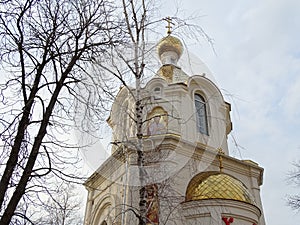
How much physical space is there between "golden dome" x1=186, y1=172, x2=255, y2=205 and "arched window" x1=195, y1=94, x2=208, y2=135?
2700 millimetres

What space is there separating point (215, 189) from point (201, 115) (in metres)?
4.14

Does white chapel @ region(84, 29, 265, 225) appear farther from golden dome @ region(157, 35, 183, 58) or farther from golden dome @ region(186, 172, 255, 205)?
golden dome @ region(157, 35, 183, 58)

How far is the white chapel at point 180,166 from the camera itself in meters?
8.12

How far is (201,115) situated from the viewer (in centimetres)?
1416

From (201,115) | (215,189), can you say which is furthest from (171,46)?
(215,189)

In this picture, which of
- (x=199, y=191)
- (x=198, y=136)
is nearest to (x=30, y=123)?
(x=199, y=191)

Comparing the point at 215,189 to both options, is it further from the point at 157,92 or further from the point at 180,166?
the point at 157,92

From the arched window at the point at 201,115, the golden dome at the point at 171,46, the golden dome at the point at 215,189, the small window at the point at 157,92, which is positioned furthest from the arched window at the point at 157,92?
the golden dome at the point at 171,46

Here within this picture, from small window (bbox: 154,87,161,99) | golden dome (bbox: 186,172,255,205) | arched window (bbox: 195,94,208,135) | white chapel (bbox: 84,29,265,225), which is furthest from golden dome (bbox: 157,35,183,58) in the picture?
golden dome (bbox: 186,172,255,205)

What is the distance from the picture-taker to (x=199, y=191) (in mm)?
10648

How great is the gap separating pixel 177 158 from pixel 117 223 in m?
3.16

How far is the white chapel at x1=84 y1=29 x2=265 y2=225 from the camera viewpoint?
320 inches

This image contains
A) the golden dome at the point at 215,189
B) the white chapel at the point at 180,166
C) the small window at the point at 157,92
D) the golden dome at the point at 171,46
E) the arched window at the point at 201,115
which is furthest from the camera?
the golden dome at the point at 171,46

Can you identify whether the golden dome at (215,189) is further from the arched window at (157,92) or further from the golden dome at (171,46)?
the golden dome at (171,46)
